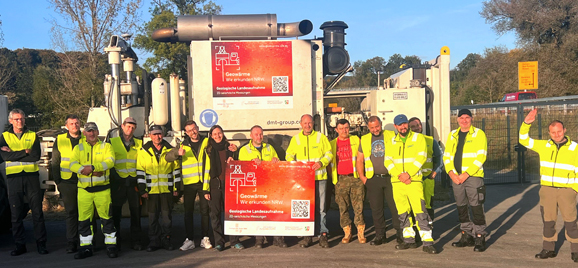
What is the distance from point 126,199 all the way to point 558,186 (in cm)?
601

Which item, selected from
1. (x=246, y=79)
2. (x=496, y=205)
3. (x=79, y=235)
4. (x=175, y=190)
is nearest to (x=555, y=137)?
(x=496, y=205)

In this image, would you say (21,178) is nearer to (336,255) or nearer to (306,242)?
(306,242)

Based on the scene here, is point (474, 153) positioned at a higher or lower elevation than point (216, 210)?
higher

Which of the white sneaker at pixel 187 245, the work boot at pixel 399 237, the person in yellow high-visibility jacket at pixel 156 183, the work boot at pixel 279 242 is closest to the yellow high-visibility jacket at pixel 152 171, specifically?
the person in yellow high-visibility jacket at pixel 156 183

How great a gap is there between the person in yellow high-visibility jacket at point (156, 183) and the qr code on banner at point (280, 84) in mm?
2234

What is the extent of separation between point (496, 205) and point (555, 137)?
13.3 feet

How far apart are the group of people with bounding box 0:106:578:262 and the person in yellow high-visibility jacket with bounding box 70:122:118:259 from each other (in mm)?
13

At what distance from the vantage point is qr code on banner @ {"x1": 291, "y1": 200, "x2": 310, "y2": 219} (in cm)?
693

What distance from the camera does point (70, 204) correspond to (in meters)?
6.66

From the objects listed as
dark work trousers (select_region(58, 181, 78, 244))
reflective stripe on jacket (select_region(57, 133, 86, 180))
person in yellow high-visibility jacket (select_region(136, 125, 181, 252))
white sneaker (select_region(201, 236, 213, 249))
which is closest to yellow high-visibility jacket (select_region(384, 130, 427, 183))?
white sneaker (select_region(201, 236, 213, 249))

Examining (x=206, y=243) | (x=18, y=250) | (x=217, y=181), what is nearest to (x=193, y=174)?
(x=217, y=181)

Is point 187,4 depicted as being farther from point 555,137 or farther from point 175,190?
point 555,137

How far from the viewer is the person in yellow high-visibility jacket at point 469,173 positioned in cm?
654

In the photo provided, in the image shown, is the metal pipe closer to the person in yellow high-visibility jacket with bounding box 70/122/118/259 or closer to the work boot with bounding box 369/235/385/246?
the person in yellow high-visibility jacket with bounding box 70/122/118/259
